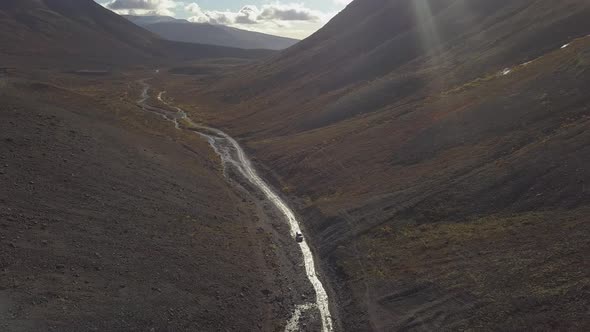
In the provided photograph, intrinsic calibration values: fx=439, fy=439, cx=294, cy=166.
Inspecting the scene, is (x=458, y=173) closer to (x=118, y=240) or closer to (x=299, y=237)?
(x=299, y=237)

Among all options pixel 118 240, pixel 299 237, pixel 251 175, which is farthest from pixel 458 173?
pixel 118 240

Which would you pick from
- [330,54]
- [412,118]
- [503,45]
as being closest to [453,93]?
[412,118]

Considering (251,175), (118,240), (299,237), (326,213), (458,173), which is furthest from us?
(251,175)

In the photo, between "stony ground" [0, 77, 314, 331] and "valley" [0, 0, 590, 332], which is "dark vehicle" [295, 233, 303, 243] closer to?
"valley" [0, 0, 590, 332]

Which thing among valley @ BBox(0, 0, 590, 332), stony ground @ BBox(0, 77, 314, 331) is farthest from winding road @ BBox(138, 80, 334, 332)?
stony ground @ BBox(0, 77, 314, 331)

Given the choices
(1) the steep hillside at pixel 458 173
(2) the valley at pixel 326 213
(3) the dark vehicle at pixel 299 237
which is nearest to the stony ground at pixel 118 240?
(2) the valley at pixel 326 213

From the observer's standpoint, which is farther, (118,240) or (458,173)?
(458,173)
